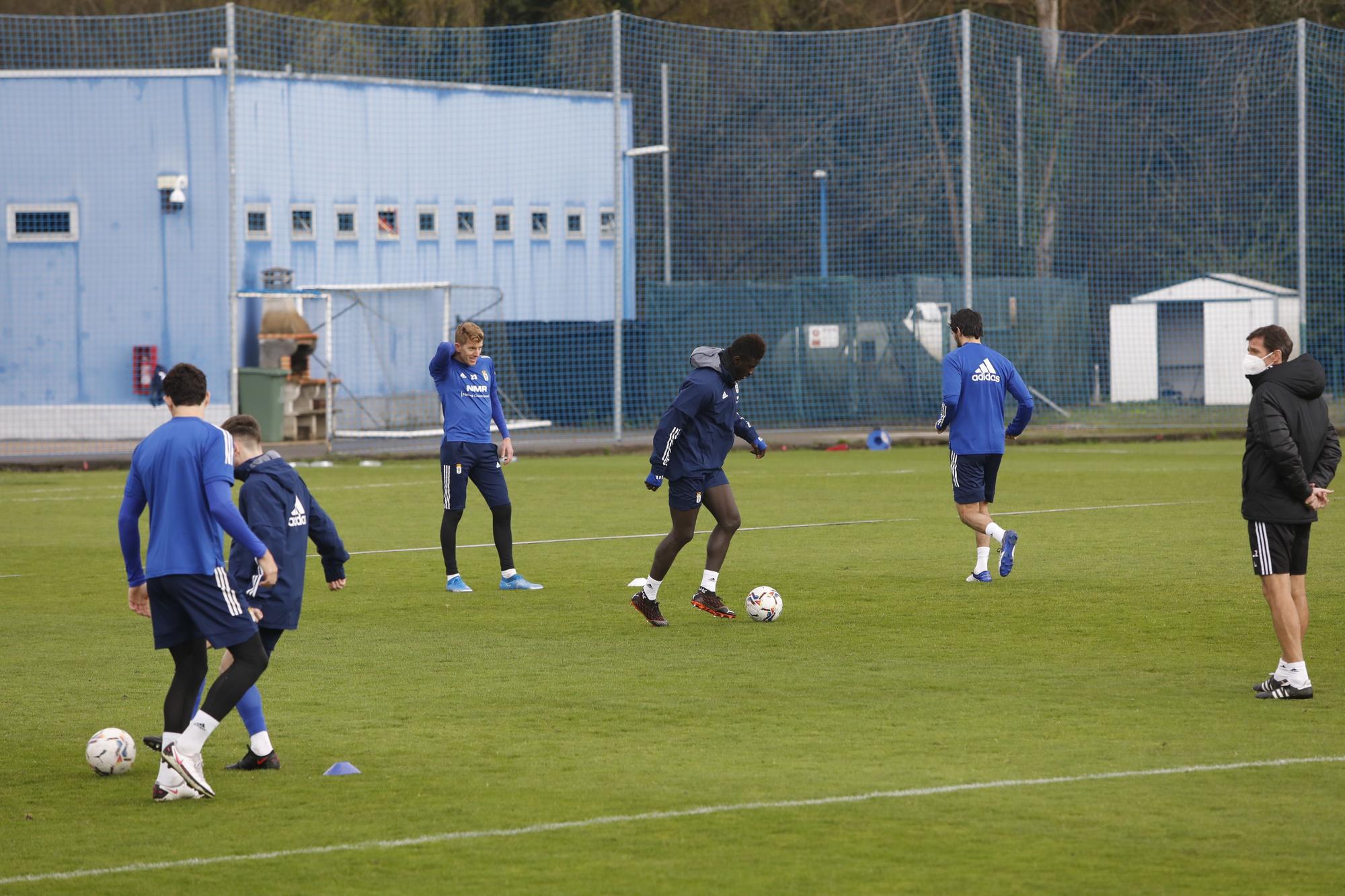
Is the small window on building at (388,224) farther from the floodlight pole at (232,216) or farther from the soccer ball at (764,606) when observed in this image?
the soccer ball at (764,606)

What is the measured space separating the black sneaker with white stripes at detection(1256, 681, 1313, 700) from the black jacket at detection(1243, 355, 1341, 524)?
2.71ft

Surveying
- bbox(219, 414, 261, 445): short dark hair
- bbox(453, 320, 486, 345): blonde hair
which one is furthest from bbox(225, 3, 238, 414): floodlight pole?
bbox(219, 414, 261, 445): short dark hair

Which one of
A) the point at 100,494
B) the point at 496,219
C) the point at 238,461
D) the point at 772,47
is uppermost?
the point at 772,47

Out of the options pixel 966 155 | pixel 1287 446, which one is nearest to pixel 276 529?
pixel 1287 446

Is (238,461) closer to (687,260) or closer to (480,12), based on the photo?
(687,260)

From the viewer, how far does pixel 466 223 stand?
35.0 metres

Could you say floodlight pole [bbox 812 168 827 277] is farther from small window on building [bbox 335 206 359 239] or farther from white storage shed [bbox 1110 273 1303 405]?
small window on building [bbox 335 206 359 239]

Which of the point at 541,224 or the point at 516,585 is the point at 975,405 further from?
the point at 541,224

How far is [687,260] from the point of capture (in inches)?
1470

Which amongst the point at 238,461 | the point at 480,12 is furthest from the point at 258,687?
the point at 480,12

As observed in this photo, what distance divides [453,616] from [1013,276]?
79.0 ft

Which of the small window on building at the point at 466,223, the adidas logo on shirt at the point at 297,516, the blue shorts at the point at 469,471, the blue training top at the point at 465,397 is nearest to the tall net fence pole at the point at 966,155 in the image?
the small window on building at the point at 466,223

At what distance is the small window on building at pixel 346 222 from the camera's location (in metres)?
34.4

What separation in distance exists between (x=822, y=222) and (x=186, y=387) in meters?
29.7
